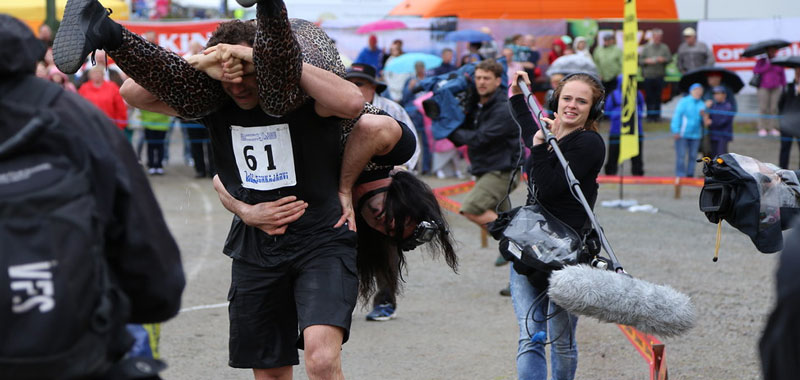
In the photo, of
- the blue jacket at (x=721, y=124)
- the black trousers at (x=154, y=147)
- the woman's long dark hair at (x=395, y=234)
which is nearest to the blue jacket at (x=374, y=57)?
the black trousers at (x=154, y=147)

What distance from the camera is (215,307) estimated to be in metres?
7.31

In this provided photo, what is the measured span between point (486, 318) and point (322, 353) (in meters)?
3.33

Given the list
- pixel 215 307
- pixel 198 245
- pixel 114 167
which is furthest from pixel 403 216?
pixel 198 245

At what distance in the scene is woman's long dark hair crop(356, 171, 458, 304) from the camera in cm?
458

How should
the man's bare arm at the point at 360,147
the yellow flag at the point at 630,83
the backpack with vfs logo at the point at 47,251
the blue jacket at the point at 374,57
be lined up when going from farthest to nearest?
1. the blue jacket at the point at 374,57
2. the yellow flag at the point at 630,83
3. the man's bare arm at the point at 360,147
4. the backpack with vfs logo at the point at 47,251

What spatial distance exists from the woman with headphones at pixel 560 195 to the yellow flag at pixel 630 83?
654 cm

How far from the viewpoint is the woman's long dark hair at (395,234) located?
15.0 feet

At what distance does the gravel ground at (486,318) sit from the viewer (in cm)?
588

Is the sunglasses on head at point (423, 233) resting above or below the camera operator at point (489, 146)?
above

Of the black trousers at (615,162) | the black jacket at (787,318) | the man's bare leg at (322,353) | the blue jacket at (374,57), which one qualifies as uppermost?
the black jacket at (787,318)

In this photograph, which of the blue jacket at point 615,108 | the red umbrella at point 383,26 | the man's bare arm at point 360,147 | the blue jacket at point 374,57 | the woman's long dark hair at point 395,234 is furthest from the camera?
the red umbrella at point 383,26

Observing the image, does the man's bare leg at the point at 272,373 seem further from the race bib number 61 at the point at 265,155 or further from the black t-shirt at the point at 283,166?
the race bib number 61 at the point at 265,155

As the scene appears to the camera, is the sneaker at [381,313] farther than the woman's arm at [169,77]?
Yes

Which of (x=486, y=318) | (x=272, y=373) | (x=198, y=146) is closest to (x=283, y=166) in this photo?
(x=272, y=373)
